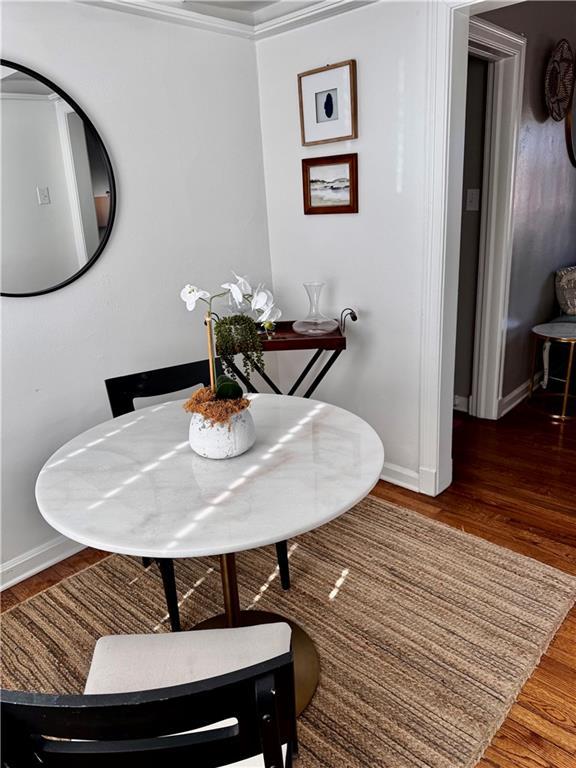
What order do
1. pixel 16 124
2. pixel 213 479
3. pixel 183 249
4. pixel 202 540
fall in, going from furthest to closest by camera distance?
pixel 183 249 < pixel 16 124 < pixel 213 479 < pixel 202 540

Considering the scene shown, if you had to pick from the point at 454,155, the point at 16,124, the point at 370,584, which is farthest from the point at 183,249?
the point at 370,584

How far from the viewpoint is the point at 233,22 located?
2643mm

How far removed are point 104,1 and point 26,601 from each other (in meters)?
2.33

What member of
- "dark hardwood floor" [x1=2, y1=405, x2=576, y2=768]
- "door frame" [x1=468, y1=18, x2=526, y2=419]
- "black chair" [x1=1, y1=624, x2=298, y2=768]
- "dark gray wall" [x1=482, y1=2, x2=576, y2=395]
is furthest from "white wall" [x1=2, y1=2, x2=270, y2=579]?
"black chair" [x1=1, y1=624, x2=298, y2=768]

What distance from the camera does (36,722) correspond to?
792mm

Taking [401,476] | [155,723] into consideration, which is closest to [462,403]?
[401,476]

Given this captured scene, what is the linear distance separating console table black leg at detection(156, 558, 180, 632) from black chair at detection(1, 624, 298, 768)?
995 mm

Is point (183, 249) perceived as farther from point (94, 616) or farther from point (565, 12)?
point (565, 12)

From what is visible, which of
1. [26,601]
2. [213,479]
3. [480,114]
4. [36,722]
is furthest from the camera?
[480,114]

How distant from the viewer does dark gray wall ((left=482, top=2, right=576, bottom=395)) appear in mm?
3178

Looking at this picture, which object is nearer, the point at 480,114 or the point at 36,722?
the point at 36,722

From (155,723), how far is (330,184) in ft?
8.08

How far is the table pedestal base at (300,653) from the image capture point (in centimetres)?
173

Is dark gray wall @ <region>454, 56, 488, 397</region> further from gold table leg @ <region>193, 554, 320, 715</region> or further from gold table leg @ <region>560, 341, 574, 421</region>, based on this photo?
gold table leg @ <region>193, 554, 320, 715</region>
